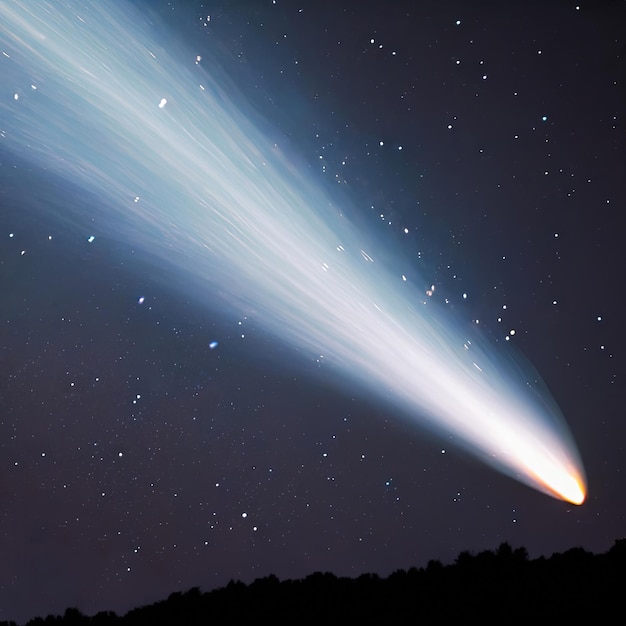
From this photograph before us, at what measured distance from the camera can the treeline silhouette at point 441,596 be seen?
455 centimetres

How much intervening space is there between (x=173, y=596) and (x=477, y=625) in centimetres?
437

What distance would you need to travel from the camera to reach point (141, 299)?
881 cm

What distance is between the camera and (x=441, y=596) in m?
5.41

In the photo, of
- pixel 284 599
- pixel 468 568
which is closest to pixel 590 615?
pixel 468 568

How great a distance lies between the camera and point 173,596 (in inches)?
314

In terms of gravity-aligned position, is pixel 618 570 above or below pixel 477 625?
above

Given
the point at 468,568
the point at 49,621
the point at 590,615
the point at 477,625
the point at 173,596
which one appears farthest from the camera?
the point at 49,621

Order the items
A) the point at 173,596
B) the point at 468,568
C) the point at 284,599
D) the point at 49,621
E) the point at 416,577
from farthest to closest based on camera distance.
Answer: the point at 49,621 → the point at 173,596 → the point at 284,599 → the point at 416,577 → the point at 468,568

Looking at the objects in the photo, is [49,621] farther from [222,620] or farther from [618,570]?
[618,570]

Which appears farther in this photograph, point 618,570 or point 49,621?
point 49,621

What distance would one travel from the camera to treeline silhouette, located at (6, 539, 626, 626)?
14.9 ft

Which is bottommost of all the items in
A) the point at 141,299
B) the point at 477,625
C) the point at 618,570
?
the point at 477,625

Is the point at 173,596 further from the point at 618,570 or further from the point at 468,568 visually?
Answer: the point at 618,570

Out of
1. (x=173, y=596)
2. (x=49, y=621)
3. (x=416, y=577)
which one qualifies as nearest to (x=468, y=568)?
(x=416, y=577)
